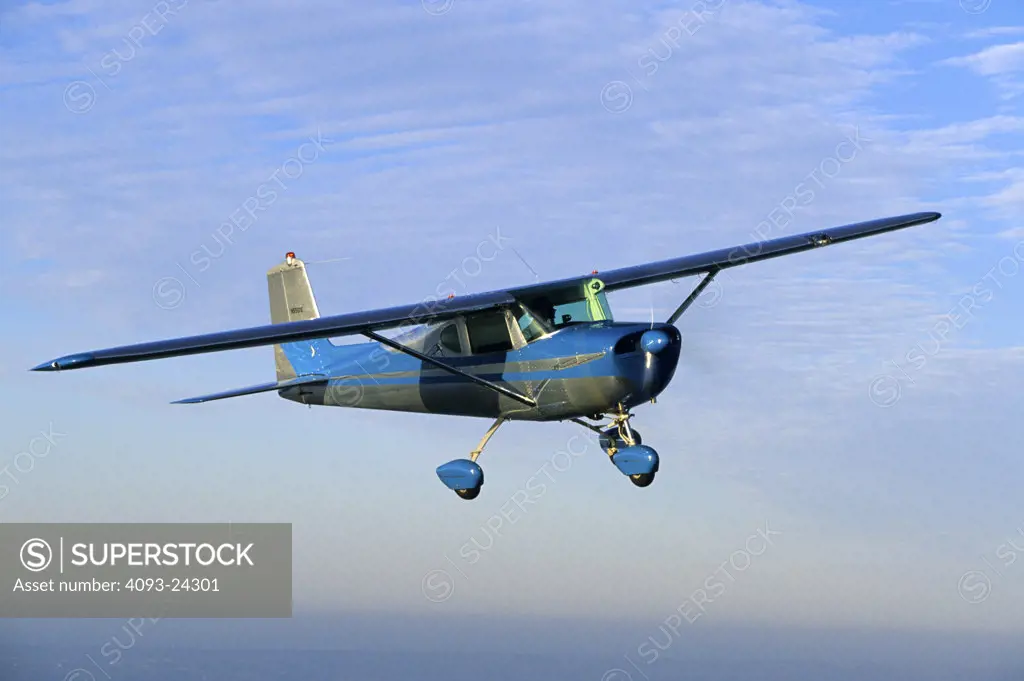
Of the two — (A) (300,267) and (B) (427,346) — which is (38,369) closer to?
(B) (427,346)

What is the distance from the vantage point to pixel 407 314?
1773 centimetres

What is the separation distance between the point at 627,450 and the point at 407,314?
12.6 ft

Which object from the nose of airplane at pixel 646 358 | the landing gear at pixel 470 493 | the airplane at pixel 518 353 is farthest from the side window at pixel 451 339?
the nose of airplane at pixel 646 358

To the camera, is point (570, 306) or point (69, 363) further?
point (570, 306)

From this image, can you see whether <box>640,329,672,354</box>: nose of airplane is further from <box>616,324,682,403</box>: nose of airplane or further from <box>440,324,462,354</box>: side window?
<box>440,324,462,354</box>: side window

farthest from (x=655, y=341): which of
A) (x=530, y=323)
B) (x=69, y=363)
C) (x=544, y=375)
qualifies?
(x=69, y=363)

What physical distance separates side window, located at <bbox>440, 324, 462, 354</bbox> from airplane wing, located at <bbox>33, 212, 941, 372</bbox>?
0.63m

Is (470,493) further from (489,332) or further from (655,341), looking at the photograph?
(655,341)

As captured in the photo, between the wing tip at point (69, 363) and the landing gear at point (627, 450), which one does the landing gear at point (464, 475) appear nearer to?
the landing gear at point (627, 450)

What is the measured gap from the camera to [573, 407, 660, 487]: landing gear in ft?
58.9

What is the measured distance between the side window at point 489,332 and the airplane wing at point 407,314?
0.43 meters

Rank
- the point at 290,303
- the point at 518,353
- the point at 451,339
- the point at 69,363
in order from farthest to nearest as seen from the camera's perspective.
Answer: the point at 290,303 < the point at 451,339 < the point at 518,353 < the point at 69,363

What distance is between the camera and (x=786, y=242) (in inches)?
852

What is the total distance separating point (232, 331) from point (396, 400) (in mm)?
4163
